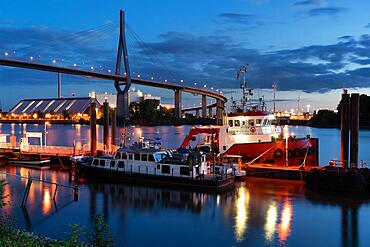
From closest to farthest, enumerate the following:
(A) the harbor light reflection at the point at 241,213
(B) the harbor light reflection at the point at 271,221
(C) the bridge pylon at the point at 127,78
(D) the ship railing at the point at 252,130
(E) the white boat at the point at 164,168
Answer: (B) the harbor light reflection at the point at 271,221 → (A) the harbor light reflection at the point at 241,213 → (E) the white boat at the point at 164,168 → (D) the ship railing at the point at 252,130 → (C) the bridge pylon at the point at 127,78

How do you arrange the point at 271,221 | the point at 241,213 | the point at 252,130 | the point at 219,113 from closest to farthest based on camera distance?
the point at 271,221
the point at 241,213
the point at 252,130
the point at 219,113

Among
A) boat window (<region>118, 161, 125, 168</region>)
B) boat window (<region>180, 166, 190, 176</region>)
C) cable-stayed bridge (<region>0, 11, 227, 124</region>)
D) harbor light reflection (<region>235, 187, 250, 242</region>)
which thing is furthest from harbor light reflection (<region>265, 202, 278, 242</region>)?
cable-stayed bridge (<region>0, 11, 227, 124</region>)

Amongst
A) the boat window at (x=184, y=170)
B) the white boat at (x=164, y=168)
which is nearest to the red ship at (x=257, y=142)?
the white boat at (x=164, y=168)

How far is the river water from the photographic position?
15.0 metres

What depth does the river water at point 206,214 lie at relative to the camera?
1498 cm

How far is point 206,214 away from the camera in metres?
18.2

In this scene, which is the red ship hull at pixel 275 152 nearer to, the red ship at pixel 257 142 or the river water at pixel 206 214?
the red ship at pixel 257 142

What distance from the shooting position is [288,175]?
24.2 metres

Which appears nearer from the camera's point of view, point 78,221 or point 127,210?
point 78,221

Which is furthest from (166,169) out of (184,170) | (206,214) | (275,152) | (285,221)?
(285,221)

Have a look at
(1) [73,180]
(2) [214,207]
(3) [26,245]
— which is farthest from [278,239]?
(1) [73,180]

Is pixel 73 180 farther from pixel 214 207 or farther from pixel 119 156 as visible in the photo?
pixel 214 207

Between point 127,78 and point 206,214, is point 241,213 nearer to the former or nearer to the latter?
point 206,214

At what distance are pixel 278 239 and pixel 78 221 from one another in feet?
26.0
